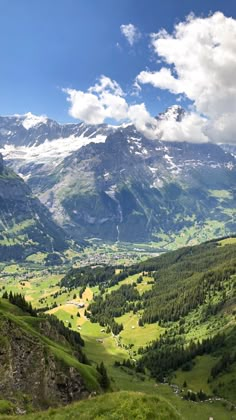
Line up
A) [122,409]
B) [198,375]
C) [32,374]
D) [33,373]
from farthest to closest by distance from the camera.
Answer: [198,375]
[33,373]
[32,374]
[122,409]

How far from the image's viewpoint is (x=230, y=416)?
129750 mm

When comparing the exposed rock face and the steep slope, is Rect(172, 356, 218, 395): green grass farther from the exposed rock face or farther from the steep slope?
the exposed rock face

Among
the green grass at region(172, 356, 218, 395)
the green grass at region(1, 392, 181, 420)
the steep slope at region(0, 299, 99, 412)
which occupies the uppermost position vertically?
the green grass at region(1, 392, 181, 420)

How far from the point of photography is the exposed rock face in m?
70.4

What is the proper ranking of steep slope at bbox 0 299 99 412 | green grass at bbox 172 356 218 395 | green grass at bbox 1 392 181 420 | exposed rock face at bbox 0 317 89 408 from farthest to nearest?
green grass at bbox 172 356 218 395 → exposed rock face at bbox 0 317 89 408 → steep slope at bbox 0 299 99 412 → green grass at bbox 1 392 181 420

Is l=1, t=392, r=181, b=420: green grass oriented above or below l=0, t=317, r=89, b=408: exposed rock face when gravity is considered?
above

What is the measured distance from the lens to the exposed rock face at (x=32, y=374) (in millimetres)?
70438

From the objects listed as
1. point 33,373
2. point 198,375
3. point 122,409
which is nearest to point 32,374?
point 33,373

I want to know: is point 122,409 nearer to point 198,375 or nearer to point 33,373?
point 33,373

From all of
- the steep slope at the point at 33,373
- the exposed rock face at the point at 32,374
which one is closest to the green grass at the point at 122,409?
the steep slope at the point at 33,373

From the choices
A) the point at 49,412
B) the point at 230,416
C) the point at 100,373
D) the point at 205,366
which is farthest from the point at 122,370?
the point at 49,412

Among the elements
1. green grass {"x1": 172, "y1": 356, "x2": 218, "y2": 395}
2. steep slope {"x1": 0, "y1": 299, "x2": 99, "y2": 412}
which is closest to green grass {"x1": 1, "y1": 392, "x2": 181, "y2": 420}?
steep slope {"x1": 0, "y1": 299, "x2": 99, "y2": 412}

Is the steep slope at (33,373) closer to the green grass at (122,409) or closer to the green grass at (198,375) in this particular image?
the green grass at (122,409)

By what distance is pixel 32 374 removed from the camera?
75.4 m
